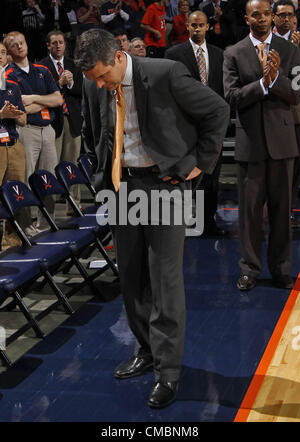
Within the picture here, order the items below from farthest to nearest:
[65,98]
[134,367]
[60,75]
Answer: [65,98]
[60,75]
[134,367]

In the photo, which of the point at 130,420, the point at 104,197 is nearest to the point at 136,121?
the point at 104,197

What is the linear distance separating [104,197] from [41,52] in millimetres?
8346

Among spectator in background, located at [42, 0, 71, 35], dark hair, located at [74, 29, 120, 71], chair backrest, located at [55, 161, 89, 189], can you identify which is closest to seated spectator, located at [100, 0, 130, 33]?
spectator in background, located at [42, 0, 71, 35]

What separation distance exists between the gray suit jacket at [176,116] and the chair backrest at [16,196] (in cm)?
190

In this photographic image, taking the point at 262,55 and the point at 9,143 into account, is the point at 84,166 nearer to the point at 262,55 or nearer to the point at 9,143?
the point at 9,143

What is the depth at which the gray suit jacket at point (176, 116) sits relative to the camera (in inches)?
130

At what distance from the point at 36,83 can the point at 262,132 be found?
2.82m

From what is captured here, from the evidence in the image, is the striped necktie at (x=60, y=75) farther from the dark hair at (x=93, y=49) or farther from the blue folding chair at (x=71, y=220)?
the dark hair at (x=93, y=49)

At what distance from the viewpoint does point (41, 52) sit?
11.5 m

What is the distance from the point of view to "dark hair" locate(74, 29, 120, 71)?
120 inches

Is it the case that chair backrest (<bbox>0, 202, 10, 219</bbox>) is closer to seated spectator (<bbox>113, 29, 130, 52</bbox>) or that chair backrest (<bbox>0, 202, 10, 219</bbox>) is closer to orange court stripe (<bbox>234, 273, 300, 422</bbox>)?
orange court stripe (<bbox>234, 273, 300, 422</bbox>)

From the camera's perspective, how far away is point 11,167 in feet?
20.7

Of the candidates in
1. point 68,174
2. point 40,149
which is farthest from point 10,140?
point 40,149

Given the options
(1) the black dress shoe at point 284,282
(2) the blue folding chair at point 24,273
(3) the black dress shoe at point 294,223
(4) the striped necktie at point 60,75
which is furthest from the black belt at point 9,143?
(3) the black dress shoe at point 294,223
